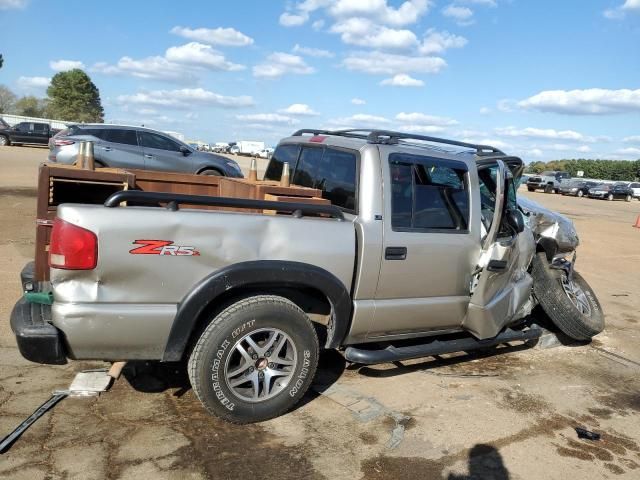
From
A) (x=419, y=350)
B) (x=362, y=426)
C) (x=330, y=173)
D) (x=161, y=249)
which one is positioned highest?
(x=330, y=173)

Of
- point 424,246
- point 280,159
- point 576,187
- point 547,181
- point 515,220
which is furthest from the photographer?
point 547,181

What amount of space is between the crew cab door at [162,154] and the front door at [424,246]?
33.5 feet

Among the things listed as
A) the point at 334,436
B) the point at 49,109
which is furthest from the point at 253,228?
the point at 49,109

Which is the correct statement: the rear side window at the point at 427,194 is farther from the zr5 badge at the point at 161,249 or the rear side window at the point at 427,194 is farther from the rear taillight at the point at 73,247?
the rear taillight at the point at 73,247

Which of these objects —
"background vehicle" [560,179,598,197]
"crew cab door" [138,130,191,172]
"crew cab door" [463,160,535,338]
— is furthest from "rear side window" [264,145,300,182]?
"background vehicle" [560,179,598,197]

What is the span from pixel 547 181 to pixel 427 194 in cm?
4144

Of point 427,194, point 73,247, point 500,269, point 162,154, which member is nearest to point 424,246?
point 427,194

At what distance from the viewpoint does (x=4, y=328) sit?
4.84m

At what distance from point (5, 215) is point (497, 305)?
30.5ft

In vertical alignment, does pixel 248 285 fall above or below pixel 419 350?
above

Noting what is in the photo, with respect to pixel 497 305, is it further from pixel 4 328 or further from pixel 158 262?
pixel 4 328

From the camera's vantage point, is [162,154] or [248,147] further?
[248,147]

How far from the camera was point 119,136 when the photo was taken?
13.9 metres

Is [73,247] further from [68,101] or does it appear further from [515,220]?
[68,101]
